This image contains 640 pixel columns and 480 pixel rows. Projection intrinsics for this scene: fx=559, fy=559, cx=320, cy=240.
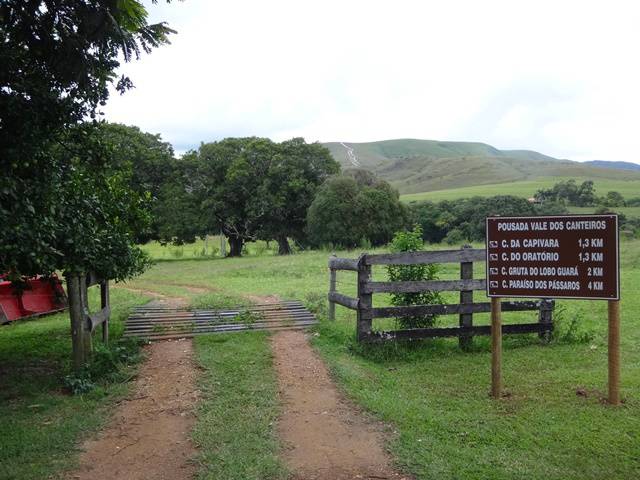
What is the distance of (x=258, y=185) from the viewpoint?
138 ft

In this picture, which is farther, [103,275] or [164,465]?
[103,275]

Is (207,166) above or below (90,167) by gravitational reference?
above

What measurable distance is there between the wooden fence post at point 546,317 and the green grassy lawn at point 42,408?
23.1 ft

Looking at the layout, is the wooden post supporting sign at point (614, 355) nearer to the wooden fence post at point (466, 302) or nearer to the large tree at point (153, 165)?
the wooden fence post at point (466, 302)

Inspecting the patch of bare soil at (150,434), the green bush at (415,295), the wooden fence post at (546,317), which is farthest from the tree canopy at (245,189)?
the patch of bare soil at (150,434)

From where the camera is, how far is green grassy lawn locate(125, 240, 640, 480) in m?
5.11

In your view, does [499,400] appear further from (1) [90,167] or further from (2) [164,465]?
(1) [90,167]

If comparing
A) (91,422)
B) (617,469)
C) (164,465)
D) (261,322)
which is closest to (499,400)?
(617,469)

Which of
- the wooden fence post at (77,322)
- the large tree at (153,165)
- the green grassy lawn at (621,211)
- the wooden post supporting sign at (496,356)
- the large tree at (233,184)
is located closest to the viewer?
the wooden post supporting sign at (496,356)

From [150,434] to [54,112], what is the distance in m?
4.10

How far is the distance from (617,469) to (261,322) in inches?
296

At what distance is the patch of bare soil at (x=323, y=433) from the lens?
4988 millimetres

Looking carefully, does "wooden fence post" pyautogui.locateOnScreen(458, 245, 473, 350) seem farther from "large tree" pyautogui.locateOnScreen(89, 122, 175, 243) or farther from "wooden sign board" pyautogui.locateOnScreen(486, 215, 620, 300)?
"large tree" pyautogui.locateOnScreen(89, 122, 175, 243)

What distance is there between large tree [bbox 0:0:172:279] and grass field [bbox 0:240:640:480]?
1.87 meters
